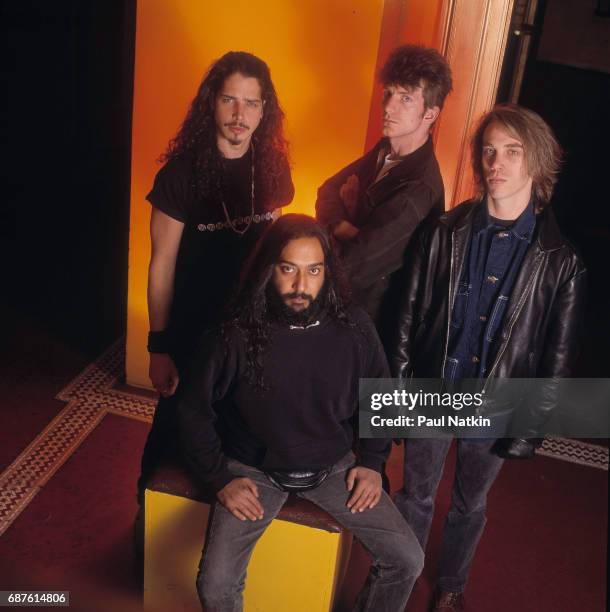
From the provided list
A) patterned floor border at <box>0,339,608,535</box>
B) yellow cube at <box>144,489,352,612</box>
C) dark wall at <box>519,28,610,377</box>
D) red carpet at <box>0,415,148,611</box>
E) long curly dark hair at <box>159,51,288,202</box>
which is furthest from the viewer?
dark wall at <box>519,28,610,377</box>

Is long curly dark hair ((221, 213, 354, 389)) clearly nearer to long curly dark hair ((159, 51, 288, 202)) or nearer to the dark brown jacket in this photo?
the dark brown jacket

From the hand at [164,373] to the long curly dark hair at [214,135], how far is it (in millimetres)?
626

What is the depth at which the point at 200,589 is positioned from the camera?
2426 mm

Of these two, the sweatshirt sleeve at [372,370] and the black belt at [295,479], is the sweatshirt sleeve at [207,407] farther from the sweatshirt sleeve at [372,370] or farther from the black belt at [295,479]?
the sweatshirt sleeve at [372,370]

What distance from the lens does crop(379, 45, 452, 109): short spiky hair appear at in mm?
2619

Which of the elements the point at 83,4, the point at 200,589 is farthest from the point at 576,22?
the point at 200,589

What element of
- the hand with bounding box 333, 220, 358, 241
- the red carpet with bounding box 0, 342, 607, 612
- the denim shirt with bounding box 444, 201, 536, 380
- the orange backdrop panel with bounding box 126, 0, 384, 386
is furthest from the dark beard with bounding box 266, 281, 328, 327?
the red carpet with bounding box 0, 342, 607, 612

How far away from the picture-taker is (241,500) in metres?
2.48

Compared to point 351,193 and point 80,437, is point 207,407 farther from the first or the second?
point 80,437

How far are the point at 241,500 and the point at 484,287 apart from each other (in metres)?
1.03

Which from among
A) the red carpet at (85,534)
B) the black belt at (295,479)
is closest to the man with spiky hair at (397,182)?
the black belt at (295,479)

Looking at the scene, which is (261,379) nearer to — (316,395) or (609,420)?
(316,395)

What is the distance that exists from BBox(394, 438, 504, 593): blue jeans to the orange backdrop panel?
130 cm

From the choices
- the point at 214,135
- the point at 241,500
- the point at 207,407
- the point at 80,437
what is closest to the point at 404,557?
the point at 241,500
